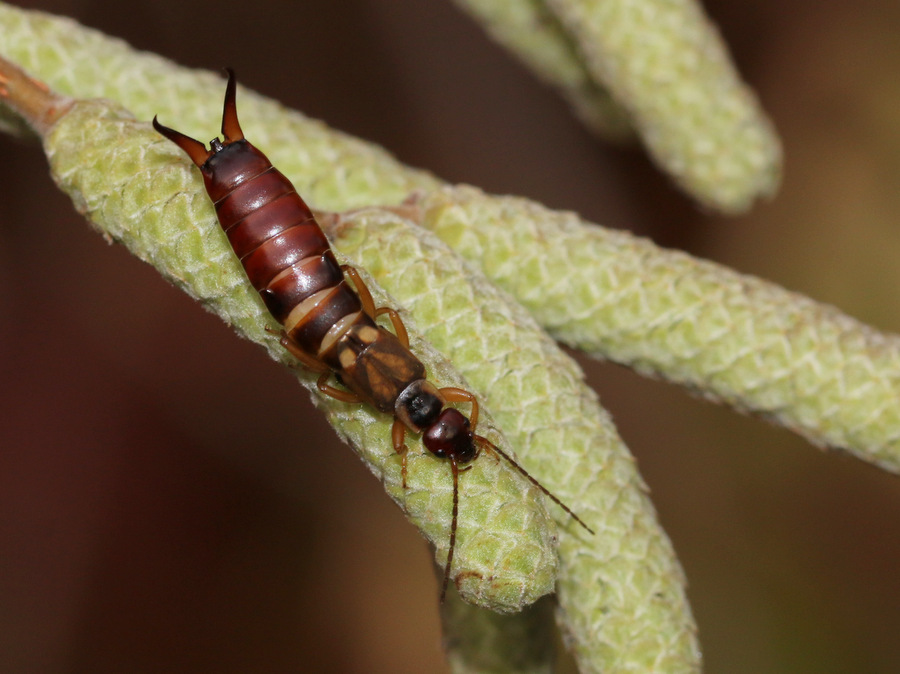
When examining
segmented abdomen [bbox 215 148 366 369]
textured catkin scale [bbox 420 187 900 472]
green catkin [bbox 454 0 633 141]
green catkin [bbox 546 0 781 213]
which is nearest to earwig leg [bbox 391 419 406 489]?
segmented abdomen [bbox 215 148 366 369]

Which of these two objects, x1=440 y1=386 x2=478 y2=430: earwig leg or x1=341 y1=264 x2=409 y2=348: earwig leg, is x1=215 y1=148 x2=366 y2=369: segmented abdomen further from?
x1=440 y1=386 x2=478 y2=430: earwig leg

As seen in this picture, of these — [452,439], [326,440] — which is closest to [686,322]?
[452,439]

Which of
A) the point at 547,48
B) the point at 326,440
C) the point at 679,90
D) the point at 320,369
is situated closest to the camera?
the point at 320,369

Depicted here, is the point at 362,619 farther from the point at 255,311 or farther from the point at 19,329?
the point at 255,311

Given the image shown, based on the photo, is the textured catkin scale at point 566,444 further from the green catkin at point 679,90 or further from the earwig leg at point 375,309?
the green catkin at point 679,90

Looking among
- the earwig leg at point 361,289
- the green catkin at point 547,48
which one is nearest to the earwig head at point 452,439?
the earwig leg at point 361,289

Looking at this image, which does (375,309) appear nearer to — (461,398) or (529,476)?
(461,398)
